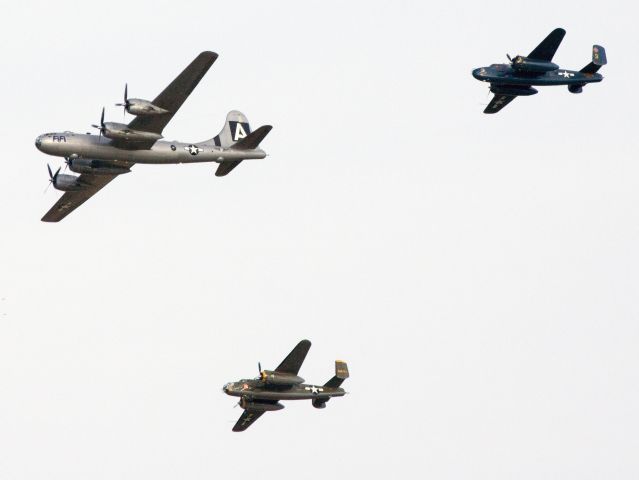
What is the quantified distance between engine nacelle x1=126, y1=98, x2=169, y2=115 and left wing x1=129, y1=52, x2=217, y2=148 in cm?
59

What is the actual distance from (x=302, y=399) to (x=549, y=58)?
92.2ft

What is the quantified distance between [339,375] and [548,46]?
→ 26.0m

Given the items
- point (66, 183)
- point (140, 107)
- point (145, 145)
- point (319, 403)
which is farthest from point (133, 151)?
point (319, 403)

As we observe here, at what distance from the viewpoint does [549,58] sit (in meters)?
83.6

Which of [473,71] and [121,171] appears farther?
[473,71]

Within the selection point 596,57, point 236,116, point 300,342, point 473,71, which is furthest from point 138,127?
point 596,57

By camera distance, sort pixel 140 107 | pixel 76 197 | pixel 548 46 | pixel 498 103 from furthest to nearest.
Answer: pixel 498 103 → pixel 548 46 → pixel 76 197 → pixel 140 107

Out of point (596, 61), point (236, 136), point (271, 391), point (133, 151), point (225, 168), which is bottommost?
point (271, 391)

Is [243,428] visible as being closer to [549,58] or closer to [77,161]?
[77,161]

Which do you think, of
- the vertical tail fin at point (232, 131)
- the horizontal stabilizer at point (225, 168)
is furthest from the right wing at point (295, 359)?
the vertical tail fin at point (232, 131)

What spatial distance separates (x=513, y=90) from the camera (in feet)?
277

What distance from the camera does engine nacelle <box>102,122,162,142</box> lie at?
7094 centimetres

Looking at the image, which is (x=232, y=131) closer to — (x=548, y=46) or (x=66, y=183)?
(x=66, y=183)

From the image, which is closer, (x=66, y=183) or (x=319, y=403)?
(x=66, y=183)
